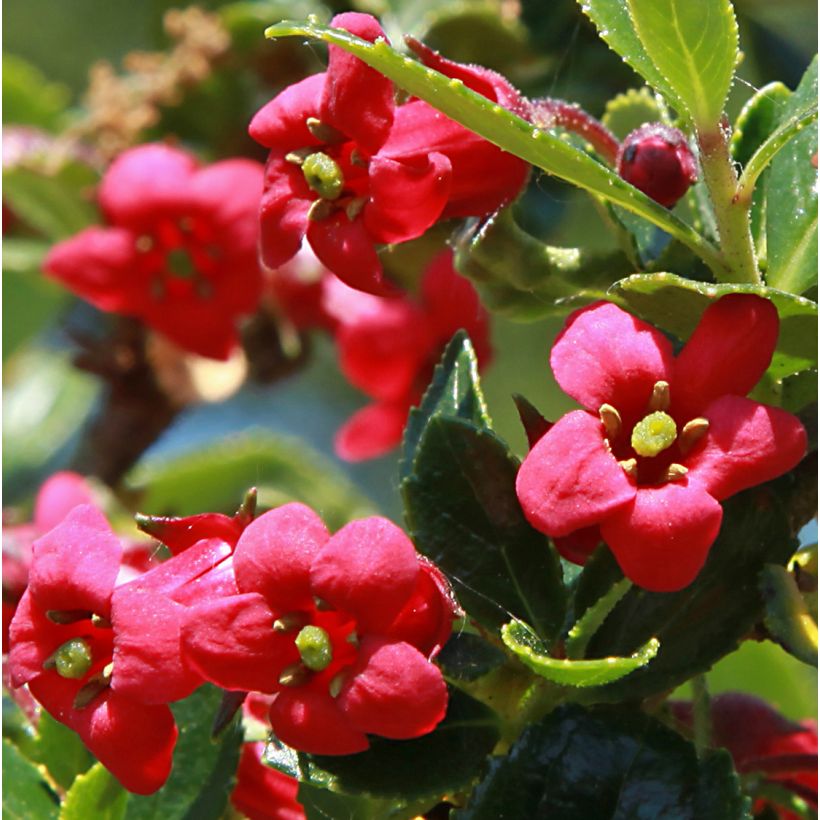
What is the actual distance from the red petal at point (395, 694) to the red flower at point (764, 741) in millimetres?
263

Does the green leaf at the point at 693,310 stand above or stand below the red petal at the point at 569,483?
above

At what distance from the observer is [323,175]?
2.44 feet

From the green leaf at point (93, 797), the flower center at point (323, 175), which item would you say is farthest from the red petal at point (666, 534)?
the green leaf at point (93, 797)

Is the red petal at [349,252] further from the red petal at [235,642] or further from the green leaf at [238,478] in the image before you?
the green leaf at [238,478]

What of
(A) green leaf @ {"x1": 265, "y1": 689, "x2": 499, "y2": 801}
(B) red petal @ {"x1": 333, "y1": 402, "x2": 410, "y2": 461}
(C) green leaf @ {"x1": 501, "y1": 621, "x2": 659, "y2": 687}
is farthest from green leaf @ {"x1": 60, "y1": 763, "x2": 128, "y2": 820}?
(B) red petal @ {"x1": 333, "y1": 402, "x2": 410, "y2": 461}

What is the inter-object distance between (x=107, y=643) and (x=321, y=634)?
5.3 inches

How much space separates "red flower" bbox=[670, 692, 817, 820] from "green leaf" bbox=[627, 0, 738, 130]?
39 centimetres

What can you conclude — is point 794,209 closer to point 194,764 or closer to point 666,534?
point 666,534

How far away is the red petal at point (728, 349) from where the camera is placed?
2.20 ft

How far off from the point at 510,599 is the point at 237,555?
0.52ft

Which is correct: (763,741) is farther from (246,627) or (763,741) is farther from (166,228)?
(166,228)

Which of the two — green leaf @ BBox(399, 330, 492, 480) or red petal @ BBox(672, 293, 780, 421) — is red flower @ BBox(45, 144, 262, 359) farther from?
red petal @ BBox(672, 293, 780, 421)

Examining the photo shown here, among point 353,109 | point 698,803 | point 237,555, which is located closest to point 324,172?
point 353,109

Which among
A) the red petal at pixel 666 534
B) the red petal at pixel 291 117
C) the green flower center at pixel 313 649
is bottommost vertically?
the green flower center at pixel 313 649
